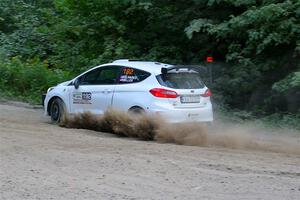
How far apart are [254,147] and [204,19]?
18.7 ft

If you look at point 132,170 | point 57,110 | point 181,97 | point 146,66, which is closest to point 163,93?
point 181,97

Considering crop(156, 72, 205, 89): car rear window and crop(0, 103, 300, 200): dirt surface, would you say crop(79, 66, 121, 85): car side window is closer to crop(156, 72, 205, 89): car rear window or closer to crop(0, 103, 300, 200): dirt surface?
crop(156, 72, 205, 89): car rear window

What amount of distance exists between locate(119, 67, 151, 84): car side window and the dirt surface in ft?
4.84

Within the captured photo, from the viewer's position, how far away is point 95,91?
1303 cm

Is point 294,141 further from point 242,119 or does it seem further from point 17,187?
point 17,187

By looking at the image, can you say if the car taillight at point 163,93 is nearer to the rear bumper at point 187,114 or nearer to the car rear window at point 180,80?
the car rear window at point 180,80

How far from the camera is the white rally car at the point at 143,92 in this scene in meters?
11.8

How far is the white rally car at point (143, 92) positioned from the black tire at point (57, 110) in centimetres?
16

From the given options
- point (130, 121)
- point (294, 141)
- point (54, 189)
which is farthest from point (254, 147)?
point (54, 189)

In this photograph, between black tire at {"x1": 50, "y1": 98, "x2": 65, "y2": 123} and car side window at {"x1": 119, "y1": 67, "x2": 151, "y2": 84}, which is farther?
black tire at {"x1": 50, "y1": 98, "x2": 65, "y2": 123}

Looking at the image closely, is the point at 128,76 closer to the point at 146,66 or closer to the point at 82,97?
the point at 146,66

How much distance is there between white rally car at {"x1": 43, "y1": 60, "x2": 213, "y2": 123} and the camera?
1179 cm

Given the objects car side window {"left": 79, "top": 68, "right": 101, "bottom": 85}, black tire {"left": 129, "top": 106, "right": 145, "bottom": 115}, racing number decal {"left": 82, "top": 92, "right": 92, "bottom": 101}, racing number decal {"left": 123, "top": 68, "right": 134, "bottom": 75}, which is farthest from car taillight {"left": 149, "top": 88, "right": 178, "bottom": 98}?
car side window {"left": 79, "top": 68, "right": 101, "bottom": 85}

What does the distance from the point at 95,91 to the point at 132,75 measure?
1040mm
